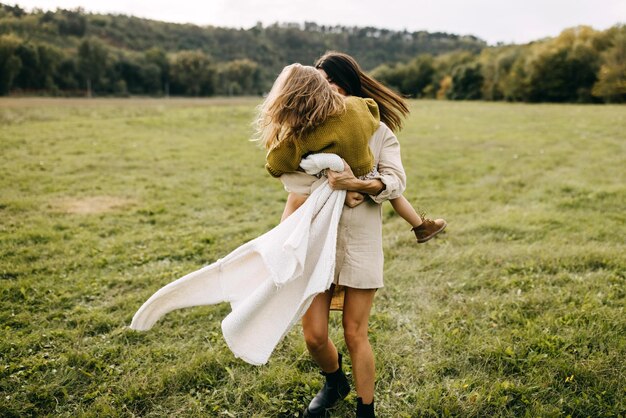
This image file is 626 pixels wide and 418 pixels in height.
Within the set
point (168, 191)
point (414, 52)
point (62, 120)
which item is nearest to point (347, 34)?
point (414, 52)

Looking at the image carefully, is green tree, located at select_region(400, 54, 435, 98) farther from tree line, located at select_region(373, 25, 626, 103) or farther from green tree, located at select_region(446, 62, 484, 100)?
green tree, located at select_region(446, 62, 484, 100)

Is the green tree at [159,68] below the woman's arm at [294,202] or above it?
above

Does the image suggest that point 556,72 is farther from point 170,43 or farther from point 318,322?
point 170,43

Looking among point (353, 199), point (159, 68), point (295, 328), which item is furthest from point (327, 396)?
point (159, 68)

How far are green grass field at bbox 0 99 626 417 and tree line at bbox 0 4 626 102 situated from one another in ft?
150

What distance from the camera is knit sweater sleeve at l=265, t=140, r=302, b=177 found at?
2738mm

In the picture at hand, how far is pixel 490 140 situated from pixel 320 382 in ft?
56.5

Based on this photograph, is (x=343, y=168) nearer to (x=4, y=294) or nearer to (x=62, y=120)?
(x=4, y=294)

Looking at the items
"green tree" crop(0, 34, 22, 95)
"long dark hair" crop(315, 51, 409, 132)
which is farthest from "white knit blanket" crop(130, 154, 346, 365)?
"green tree" crop(0, 34, 22, 95)

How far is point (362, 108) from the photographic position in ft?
8.97

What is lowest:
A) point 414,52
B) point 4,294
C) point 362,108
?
point 4,294

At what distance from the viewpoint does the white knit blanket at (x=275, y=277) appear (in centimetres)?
268

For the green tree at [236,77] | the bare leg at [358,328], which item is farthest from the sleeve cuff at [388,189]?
the green tree at [236,77]

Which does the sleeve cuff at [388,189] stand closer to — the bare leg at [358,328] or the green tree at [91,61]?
the bare leg at [358,328]
